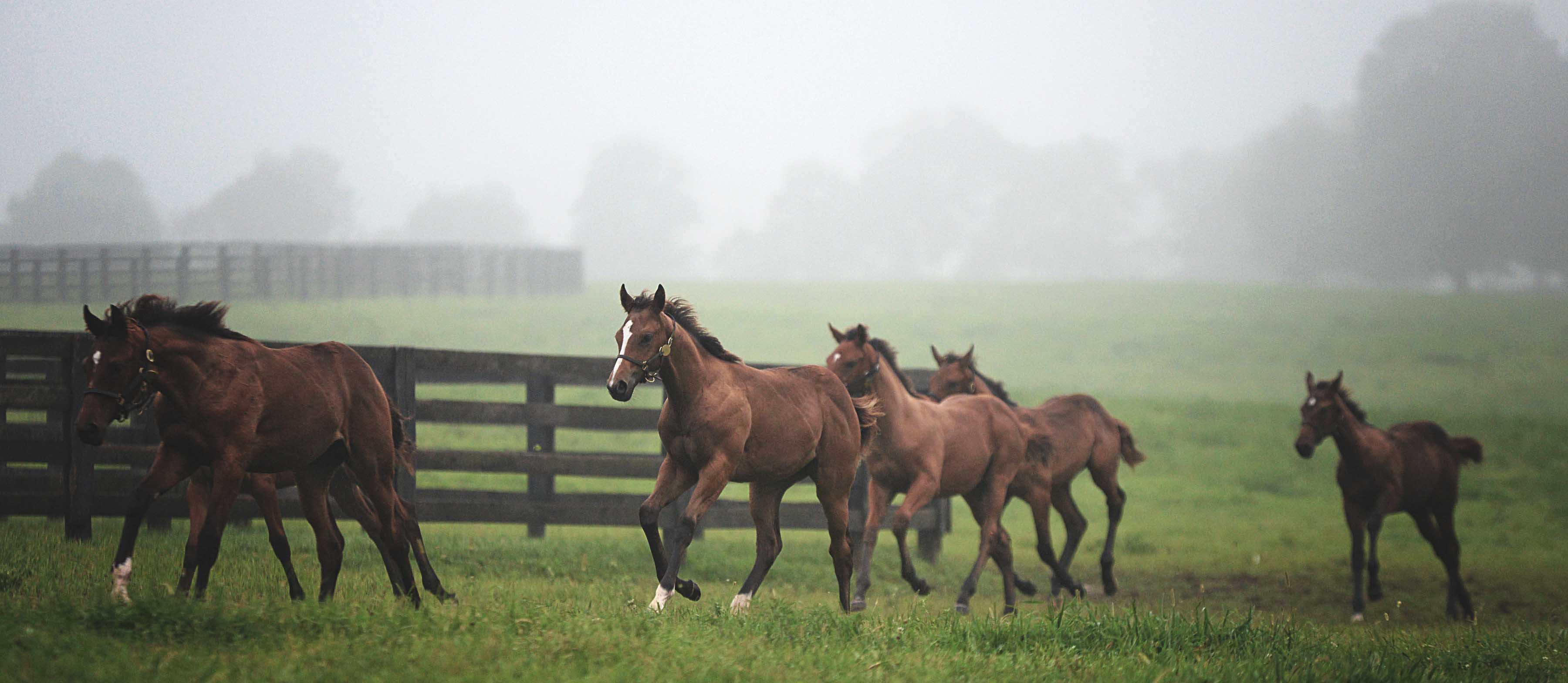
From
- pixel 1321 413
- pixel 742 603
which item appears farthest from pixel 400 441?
pixel 1321 413

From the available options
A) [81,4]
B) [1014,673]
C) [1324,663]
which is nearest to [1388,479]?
[1324,663]

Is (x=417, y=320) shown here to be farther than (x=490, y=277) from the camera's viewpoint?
No

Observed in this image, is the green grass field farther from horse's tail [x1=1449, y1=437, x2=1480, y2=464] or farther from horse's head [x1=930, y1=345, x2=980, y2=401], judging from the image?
horse's head [x1=930, y1=345, x2=980, y2=401]

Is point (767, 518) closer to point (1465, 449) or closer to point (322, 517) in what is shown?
point (322, 517)

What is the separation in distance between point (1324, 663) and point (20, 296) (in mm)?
28071

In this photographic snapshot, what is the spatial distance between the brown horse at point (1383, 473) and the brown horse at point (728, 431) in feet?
17.1

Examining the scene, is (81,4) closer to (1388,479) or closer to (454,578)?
(454,578)

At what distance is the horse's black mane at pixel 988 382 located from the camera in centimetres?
1096

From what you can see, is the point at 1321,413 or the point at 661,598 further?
the point at 1321,413

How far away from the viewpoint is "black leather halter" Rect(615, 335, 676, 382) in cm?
641

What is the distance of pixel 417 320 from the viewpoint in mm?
34438

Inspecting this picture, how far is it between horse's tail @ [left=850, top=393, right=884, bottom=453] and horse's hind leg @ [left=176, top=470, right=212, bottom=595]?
4.06 meters

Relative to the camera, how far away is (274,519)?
22.3 feet

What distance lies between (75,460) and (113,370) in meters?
3.73
